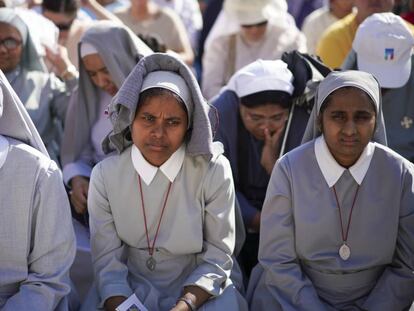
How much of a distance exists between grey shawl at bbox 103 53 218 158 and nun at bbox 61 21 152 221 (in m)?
0.96

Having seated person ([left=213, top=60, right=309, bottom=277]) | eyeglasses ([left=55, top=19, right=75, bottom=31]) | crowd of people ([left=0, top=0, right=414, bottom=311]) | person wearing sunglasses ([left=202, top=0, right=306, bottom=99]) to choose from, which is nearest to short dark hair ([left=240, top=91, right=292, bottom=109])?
seated person ([left=213, top=60, right=309, bottom=277])

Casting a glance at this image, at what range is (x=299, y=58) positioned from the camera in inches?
196

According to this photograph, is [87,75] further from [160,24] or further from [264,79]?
[160,24]

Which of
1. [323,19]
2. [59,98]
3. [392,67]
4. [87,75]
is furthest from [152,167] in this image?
[323,19]

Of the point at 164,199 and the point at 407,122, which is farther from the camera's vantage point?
the point at 407,122

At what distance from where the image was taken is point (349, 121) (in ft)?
12.8

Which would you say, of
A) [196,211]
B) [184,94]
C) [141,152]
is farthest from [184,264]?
[184,94]

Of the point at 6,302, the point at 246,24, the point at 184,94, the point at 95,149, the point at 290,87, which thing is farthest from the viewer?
the point at 246,24

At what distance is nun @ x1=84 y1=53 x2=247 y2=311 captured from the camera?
3.93 meters

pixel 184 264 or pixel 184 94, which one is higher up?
pixel 184 94

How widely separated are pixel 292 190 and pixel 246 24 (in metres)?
3.05

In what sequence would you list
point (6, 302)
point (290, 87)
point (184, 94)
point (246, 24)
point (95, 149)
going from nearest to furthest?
point (6, 302)
point (184, 94)
point (290, 87)
point (95, 149)
point (246, 24)

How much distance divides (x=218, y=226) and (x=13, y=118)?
1095 millimetres

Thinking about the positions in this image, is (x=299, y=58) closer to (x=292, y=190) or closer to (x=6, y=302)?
(x=292, y=190)
